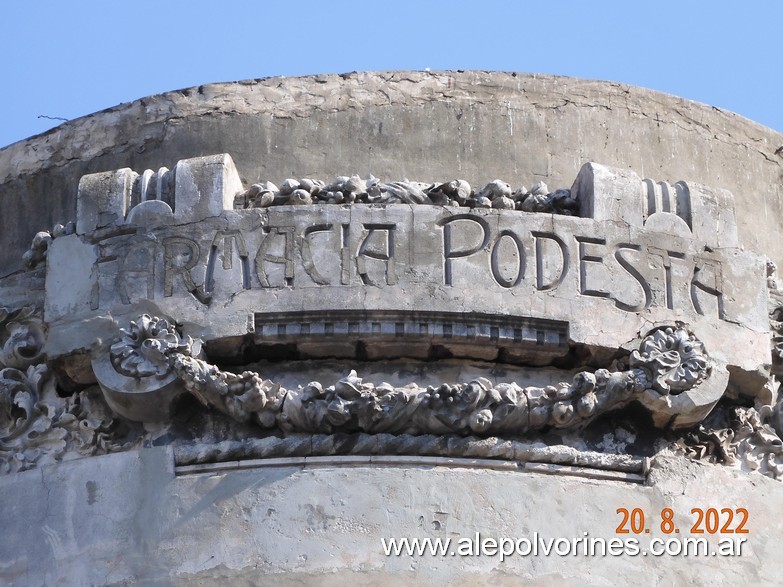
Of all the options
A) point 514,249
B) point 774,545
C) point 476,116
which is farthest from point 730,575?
point 476,116

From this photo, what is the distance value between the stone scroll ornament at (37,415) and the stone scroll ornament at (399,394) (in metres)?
0.24

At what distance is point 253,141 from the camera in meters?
14.6

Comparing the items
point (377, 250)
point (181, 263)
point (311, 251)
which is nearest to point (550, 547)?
point (377, 250)

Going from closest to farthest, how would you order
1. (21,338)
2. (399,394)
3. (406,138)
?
(399,394), (21,338), (406,138)

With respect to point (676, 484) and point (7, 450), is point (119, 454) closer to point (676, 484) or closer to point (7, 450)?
point (7, 450)

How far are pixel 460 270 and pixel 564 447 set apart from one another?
1.15 meters

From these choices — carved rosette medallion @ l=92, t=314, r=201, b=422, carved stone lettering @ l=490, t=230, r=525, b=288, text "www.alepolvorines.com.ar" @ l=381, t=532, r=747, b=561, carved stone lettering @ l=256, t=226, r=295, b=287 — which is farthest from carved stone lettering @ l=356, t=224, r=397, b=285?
text "www.alepolvorines.com.ar" @ l=381, t=532, r=747, b=561

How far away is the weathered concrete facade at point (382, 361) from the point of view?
1323cm

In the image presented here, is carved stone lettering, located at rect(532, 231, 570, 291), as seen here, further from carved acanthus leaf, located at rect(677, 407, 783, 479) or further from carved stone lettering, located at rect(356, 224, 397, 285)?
carved acanthus leaf, located at rect(677, 407, 783, 479)
